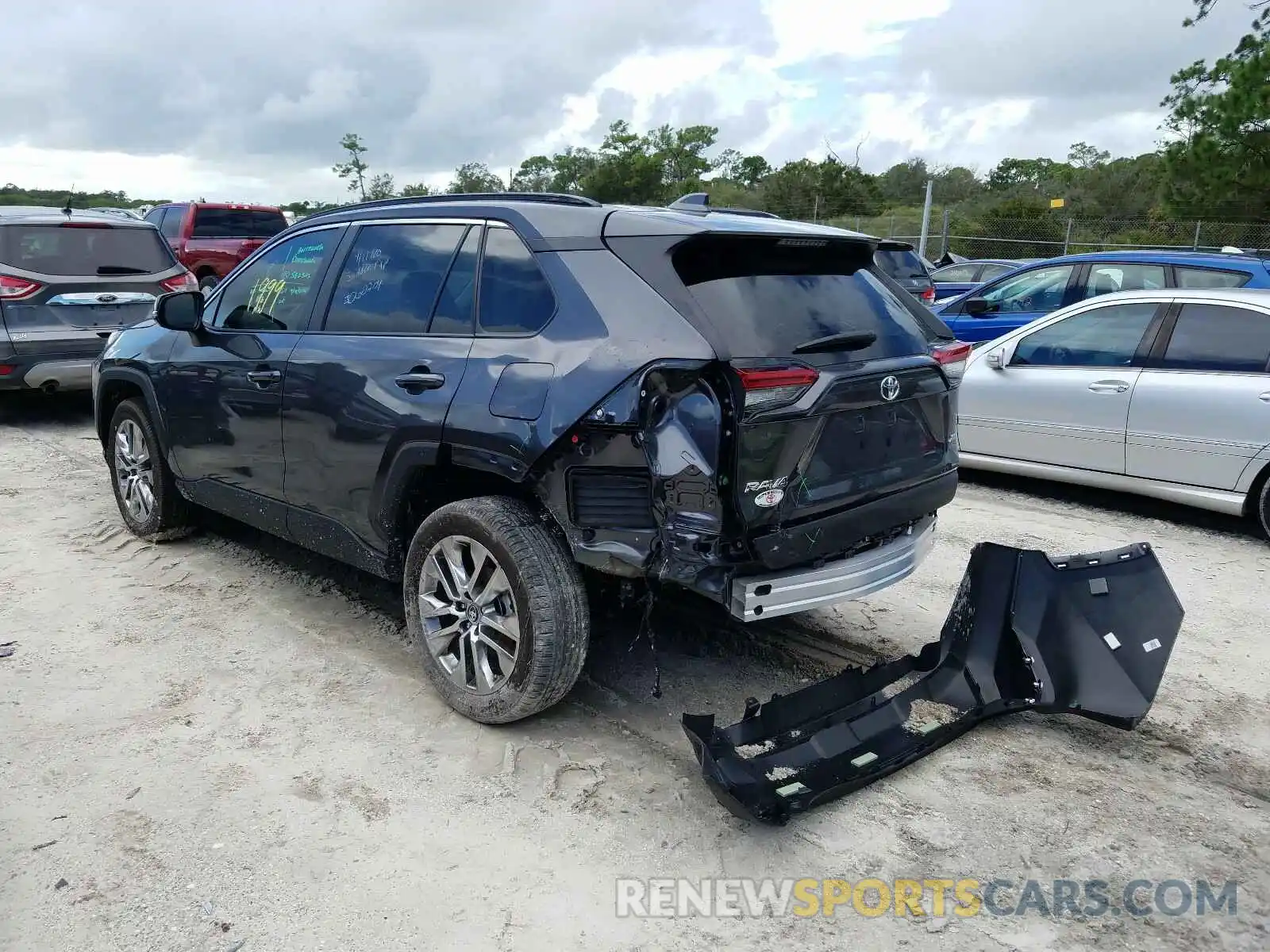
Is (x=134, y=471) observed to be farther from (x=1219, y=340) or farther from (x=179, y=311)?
(x=1219, y=340)

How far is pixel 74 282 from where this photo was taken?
27.9 feet

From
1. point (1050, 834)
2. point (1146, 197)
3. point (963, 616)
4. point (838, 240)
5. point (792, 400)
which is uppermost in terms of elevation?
point (1146, 197)

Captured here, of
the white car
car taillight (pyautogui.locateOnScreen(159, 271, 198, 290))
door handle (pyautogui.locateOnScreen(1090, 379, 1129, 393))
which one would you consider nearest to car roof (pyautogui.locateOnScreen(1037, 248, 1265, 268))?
the white car

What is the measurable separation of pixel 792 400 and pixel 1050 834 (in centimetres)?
152

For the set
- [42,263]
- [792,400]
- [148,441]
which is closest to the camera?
[792,400]

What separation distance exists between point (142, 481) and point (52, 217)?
447 centimetres

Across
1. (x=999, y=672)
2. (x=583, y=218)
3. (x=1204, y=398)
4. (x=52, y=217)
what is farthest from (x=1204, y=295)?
(x=52, y=217)

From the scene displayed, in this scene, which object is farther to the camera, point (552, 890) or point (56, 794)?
point (56, 794)

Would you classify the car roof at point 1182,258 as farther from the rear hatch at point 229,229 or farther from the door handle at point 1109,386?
the rear hatch at point 229,229

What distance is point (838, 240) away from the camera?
3500 mm

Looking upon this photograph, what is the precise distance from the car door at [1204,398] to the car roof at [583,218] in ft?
10.8

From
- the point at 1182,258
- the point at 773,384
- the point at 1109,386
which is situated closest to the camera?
the point at 773,384

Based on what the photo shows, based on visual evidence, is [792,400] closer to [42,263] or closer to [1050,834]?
[1050,834]

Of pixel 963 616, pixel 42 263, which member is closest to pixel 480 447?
pixel 963 616
